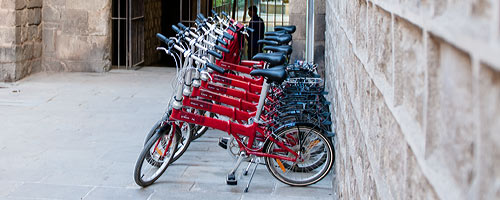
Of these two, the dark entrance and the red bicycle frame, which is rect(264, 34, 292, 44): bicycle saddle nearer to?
the red bicycle frame

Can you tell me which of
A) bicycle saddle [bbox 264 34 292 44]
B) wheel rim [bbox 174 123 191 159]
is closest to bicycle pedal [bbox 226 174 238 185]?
wheel rim [bbox 174 123 191 159]

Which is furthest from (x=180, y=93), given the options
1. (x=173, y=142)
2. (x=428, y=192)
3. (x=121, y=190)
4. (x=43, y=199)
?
(x=428, y=192)

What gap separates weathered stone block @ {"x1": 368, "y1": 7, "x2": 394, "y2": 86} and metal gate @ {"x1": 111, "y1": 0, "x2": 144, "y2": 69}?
10.7m

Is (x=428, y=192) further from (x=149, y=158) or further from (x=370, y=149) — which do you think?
(x=149, y=158)

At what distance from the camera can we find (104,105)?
9641mm

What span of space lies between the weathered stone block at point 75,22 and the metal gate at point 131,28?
19.3 inches

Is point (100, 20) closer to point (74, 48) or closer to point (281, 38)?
point (74, 48)

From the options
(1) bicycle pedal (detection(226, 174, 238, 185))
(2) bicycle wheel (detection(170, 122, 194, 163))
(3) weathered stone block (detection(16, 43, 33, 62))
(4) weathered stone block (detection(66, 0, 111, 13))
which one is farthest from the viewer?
(4) weathered stone block (detection(66, 0, 111, 13))

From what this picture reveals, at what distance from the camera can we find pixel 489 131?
0.89 meters

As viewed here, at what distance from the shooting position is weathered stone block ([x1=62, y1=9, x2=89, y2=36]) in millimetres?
12531

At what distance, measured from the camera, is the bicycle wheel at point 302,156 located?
18.5 ft

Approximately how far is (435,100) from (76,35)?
465 inches

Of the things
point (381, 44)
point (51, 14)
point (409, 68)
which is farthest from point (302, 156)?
point (51, 14)

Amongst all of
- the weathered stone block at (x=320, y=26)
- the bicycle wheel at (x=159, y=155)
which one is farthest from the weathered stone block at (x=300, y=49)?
the bicycle wheel at (x=159, y=155)
